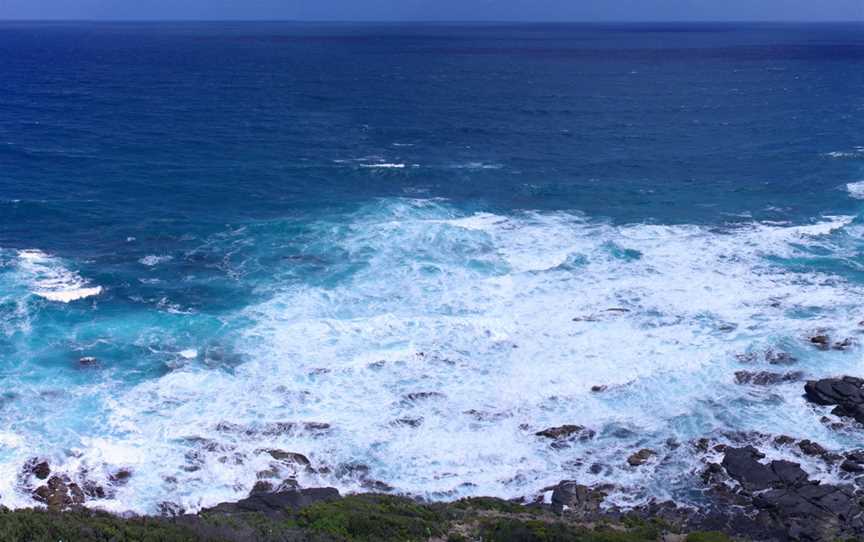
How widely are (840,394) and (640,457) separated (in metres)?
12.4

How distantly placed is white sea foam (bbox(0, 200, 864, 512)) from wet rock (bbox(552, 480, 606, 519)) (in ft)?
2.92

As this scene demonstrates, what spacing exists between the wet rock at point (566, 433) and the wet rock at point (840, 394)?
12.6 metres

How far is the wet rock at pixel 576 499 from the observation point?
33562 millimetres

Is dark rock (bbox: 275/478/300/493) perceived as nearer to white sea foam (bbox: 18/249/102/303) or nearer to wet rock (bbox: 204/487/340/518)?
wet rock (bbox: 204/487/340/518)

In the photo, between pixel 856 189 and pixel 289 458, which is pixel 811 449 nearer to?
pixel 289 458

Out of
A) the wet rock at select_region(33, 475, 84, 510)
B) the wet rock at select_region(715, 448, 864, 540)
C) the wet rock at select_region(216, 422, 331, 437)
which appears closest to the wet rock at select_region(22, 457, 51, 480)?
the wet rock at select_region(33, 475, 84, 510)

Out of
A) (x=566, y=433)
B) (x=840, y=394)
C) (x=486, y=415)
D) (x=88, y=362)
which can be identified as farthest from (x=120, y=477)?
(x=840, y=394)

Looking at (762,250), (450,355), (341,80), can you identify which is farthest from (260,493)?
(341,80)

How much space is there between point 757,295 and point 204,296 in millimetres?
37663

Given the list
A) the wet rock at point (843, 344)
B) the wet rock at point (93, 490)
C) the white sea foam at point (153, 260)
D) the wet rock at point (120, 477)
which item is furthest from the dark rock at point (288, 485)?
the wet rock at point (843, 344)

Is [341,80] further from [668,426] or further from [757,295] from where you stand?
[668,426]

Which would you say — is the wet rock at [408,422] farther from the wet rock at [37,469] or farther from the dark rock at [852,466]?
the dark rock at [852,466]

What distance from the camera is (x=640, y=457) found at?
37.3m

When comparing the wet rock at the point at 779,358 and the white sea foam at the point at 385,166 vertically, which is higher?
the white sea foam at the point at 385,166
